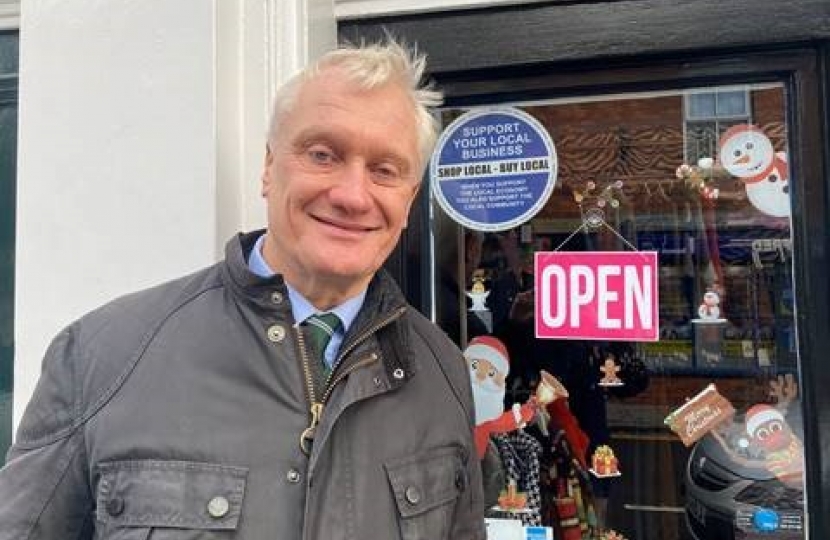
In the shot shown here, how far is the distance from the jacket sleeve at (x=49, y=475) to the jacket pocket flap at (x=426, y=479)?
1.46ft

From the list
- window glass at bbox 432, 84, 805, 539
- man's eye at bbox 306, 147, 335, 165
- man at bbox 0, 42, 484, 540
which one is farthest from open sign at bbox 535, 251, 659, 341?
man's eye at bbox 306, 147, 335, 165

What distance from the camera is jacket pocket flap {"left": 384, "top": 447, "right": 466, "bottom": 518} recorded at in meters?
1.18

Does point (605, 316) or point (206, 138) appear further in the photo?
point (605, 316)

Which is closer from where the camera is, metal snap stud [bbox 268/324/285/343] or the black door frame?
metal snap stud [bbox 268/324/285/343]

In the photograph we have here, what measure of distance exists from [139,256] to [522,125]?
3.40ft

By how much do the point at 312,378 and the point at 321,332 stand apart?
0.27 ft

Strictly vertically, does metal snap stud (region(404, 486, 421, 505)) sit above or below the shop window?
below

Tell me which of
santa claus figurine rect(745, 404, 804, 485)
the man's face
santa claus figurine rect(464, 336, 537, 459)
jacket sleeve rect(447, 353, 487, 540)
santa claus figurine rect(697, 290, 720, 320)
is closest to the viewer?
the man's face

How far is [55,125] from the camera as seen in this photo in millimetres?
1872

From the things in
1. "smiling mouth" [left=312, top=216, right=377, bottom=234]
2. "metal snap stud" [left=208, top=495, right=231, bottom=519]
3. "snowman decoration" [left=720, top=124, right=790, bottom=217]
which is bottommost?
"metal snap stud" [left=208, top=495, right=231, bottom=519]

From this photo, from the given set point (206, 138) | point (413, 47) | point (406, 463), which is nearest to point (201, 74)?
point (206, 138)

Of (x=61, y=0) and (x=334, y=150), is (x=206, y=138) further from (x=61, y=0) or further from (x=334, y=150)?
(x=334, y=150)

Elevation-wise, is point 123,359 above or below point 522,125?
below

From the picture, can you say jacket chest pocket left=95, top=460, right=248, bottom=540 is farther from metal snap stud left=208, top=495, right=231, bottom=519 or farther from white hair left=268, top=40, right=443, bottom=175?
white hair left=268, top=40, right=443, bottom=175
